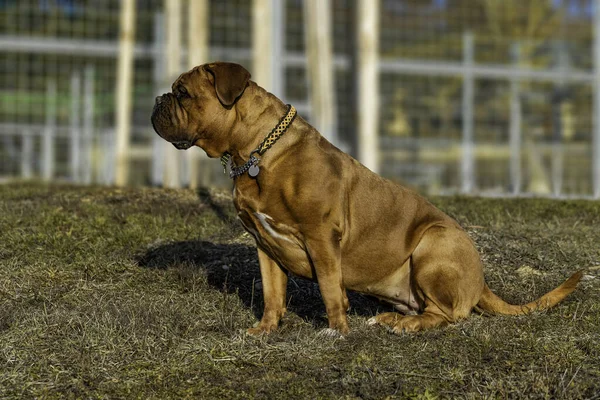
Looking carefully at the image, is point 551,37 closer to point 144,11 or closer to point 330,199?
point 144,11

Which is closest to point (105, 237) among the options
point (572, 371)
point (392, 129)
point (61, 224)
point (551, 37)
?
point (61, 224)

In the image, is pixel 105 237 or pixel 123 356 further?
pixel 105 237

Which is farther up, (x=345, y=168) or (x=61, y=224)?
(x=345, y=168)

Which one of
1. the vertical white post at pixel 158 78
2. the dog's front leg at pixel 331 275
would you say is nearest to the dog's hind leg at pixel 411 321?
the dog's front leg at pixel 331 275

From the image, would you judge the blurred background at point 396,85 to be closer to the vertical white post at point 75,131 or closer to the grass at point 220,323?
the vertical white post at point 75,131

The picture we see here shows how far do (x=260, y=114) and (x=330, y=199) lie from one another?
25.8 inches

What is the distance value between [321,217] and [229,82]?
930 mm

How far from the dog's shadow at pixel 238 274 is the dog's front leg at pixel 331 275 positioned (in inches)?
18.8

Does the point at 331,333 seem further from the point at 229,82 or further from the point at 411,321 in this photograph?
the point at 229,82

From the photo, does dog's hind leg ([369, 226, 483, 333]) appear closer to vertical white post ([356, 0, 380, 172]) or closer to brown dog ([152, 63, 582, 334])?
brown dog ([152, 63, 582, 334])

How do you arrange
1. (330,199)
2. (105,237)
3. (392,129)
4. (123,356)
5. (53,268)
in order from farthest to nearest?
(392,129) < (105,237) < (53,268) < (330,199) < (123,356)

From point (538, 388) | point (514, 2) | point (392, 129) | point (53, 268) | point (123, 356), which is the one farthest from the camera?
point (514, 2)

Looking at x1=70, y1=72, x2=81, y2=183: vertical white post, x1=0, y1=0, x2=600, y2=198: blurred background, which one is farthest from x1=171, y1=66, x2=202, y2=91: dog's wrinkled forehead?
x1=70, y1=72, x2=81, y2=183: vertical white post

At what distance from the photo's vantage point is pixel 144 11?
19250 millimetres
